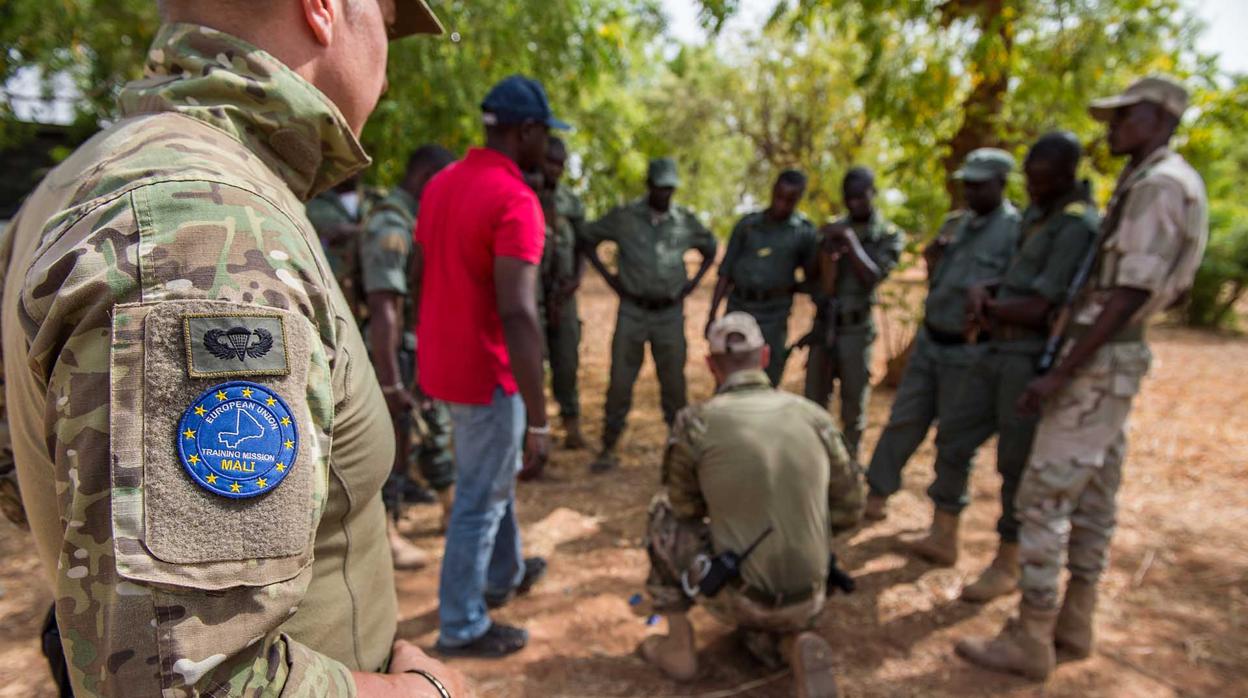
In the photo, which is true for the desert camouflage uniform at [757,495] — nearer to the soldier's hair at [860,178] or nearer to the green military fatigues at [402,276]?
the green military fatigues at [402,276]

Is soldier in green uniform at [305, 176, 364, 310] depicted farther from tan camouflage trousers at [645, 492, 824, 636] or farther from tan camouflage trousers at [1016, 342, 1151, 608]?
tan camouflage trousers at [1016, 342, 1151, 608]

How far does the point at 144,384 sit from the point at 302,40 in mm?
583

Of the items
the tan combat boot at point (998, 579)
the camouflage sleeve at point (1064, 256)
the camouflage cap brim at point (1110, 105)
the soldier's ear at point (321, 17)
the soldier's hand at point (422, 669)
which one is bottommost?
the tan combat boot at point (998, 579)

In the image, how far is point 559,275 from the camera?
5.18 meters

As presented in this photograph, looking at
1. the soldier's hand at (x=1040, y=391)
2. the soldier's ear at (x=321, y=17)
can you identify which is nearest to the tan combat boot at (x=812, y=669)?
the soldier's hand at (x=1040, y=391)

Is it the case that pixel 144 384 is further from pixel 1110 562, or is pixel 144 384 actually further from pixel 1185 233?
pixel 1110 562

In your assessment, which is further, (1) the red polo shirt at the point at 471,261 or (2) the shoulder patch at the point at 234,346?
(1) the red polo shirt at the point at 471,261

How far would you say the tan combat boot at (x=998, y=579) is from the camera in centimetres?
339

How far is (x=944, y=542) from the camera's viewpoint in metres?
3.75

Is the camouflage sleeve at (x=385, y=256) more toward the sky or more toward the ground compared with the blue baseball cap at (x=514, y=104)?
more toward the ground

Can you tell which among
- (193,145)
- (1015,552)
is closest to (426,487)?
(1015,552)

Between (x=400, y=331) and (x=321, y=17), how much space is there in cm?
280

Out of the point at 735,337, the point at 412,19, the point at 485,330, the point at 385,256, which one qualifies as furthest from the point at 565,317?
the point at 412,19

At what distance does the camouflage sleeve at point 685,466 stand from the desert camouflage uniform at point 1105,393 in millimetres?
1348
